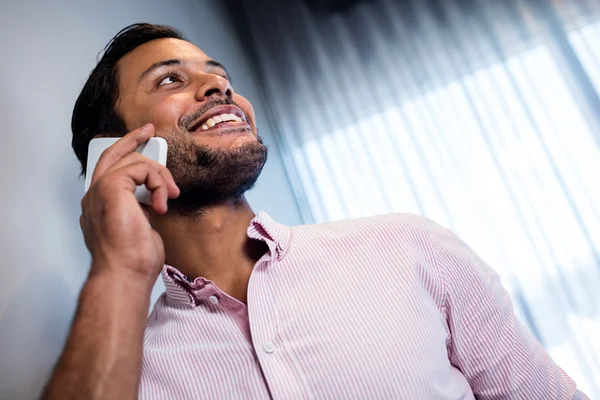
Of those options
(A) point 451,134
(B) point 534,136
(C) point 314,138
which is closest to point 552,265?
(B) point 534,136

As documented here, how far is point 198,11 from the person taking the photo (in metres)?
2.49

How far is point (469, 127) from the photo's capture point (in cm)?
244

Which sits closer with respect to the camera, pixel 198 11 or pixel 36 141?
pixel 36 141

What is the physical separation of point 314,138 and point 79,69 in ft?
5.07

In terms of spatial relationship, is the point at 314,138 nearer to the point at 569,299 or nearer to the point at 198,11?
the point at 198,11

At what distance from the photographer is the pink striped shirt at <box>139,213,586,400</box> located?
2.63 feet

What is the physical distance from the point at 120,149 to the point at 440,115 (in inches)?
77.0

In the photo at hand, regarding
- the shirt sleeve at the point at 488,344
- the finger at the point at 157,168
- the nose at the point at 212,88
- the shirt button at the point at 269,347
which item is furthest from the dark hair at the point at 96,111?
the shirt sleeve at the point at 488,344

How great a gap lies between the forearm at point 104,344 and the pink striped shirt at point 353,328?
0.18 m

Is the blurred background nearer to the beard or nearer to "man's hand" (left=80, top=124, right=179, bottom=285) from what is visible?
the beard

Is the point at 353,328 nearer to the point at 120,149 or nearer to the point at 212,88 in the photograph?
the point at 120,149

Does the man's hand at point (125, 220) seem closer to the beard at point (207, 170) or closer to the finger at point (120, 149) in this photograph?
the finger at point (120, 149)

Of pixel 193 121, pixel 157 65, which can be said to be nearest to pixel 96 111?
pixel 157 65

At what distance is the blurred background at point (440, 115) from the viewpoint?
7.06ft
